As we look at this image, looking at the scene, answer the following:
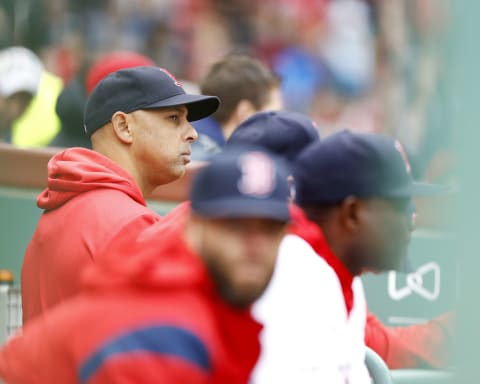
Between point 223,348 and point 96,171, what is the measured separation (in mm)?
1470

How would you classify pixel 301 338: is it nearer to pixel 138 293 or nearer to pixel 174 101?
pixel 138 293

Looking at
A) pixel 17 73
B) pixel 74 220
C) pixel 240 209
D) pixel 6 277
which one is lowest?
pixel 6 277

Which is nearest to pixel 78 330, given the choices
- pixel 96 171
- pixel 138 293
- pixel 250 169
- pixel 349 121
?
pixel 138 293

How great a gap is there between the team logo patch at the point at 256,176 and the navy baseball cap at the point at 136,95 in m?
1.60

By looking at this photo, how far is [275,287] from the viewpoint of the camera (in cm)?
245

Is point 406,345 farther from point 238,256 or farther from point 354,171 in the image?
point 238,256

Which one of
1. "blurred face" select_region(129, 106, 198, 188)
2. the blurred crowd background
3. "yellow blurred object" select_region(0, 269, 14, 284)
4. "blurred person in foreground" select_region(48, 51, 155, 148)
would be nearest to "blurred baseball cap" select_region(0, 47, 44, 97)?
"blurred person in foreground" select_region(48, 51, 155, 148)

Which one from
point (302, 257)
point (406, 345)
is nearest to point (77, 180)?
point (302, 257)

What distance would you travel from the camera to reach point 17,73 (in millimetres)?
6039

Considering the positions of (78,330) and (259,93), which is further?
(259,93)

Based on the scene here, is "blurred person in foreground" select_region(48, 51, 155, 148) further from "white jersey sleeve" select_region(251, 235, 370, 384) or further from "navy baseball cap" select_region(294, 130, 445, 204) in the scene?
"white jersey sleeve" select_region(251, 235, 370, 384)

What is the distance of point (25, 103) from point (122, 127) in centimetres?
254

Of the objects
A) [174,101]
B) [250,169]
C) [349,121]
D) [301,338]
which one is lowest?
[349,121]

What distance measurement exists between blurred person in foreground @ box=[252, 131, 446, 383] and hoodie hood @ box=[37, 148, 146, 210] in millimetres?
728
